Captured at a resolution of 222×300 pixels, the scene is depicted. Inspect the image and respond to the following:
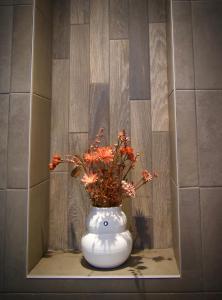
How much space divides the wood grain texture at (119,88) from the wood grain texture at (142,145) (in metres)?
0.04

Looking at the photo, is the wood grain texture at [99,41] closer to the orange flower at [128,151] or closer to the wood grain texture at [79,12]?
the wood grain texture at [79,12]

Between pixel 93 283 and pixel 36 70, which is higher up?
pixel 36 70

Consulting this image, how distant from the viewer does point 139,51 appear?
134 cm

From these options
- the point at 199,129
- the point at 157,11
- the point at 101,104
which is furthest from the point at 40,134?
the point at 157,11

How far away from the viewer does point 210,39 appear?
1090 millimetres

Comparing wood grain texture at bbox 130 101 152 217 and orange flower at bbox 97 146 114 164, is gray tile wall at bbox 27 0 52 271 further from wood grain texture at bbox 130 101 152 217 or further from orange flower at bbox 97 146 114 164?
wood grain texture at bbox 130 101 152 217

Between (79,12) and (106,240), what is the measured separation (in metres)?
1.20

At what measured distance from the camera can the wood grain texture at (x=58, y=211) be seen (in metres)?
1.29

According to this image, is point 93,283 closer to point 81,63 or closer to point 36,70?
point 36,70

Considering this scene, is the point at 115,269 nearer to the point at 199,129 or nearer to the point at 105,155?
the point at 105,155

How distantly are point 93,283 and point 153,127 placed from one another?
0.78 metres

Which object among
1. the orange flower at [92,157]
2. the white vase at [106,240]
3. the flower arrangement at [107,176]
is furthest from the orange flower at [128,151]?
the white vase at [106,240]

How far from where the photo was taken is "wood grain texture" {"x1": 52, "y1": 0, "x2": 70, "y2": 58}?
137 centimetres

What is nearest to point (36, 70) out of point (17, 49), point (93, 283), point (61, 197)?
point (17, 49)
